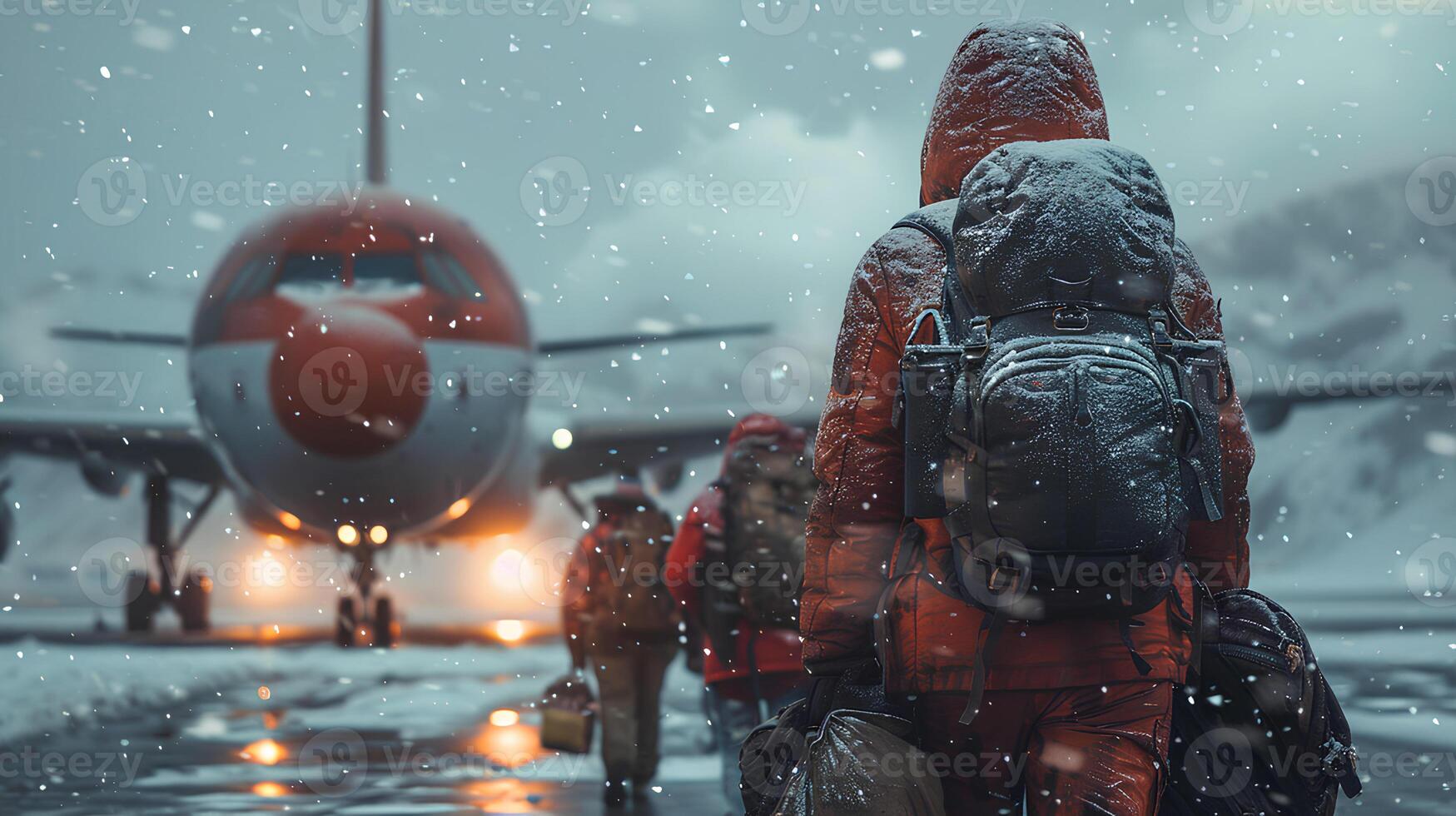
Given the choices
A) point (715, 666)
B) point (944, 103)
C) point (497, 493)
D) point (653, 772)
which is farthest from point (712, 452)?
point (944, 103)

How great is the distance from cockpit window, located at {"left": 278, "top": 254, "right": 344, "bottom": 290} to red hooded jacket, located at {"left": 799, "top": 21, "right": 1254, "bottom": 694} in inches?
277

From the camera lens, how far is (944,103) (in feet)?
6.40

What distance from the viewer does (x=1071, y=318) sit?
5.08ft

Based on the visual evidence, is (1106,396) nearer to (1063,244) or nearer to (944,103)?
(1063,244)

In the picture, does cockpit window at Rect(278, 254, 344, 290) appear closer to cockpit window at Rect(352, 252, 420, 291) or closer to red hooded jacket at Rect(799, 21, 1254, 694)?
cockpit window at Rect(352, 252, 420, 291)

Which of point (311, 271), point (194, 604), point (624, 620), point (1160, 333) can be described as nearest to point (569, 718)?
point (624, 620)

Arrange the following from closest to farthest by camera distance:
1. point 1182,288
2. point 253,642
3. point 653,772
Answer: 1. point 1182,288
2. point 653,772
3. point 253,642

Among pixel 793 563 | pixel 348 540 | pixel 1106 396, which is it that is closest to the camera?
pixel 1106 396

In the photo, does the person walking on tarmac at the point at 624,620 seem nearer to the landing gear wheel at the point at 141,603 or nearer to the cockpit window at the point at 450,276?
the cockpit window at the point at 450,276

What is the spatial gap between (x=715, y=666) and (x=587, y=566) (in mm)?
1100

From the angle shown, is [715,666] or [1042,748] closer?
[1042,748]

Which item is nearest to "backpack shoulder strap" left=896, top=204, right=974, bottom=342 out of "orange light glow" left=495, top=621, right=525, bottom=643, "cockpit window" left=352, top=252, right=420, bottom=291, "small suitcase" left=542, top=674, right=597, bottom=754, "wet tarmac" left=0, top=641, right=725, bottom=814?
"wet tarmac" left=0, top=641, right=725, bottom=814

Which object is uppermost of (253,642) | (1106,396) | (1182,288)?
(1182,288)

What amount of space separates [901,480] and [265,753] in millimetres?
5594
